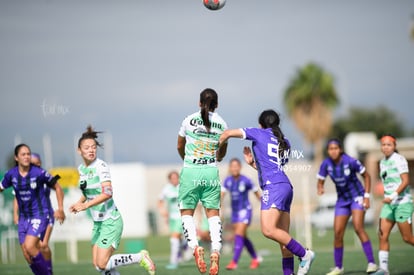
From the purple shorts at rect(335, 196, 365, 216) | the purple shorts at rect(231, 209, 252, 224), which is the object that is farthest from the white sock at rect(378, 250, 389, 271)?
the purple shorts at rect(231, 209, 252, 224)

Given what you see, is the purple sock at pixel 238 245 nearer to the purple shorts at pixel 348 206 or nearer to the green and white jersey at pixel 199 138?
the purple shorts at pixel 348 206

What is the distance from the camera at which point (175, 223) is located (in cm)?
1995

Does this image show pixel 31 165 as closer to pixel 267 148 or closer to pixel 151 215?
pixel 267 148

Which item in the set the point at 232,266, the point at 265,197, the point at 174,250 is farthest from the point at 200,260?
the point at 174,250

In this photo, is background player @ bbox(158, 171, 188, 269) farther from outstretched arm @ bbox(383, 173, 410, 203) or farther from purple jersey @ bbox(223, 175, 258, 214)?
outstretched arm @ bbox(383, 173, 410, 203)

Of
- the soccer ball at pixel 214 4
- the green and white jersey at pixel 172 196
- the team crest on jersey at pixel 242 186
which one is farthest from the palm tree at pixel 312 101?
the soccer ball at pixel 214 4

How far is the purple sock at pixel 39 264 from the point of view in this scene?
1255cm

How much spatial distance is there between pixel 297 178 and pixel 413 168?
20.7 feet

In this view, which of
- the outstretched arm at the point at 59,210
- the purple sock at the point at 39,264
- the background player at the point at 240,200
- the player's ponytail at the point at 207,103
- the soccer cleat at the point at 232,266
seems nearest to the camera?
the player's ponytail at the point at 207,103

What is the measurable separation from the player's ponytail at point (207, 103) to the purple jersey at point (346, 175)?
4.41 meters

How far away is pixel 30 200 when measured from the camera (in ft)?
42.0

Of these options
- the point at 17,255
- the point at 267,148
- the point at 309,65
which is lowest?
the point at 17,255

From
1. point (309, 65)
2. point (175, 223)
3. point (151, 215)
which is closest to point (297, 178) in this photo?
point (151, 215)

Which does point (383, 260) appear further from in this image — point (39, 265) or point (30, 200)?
point (30, 200)
